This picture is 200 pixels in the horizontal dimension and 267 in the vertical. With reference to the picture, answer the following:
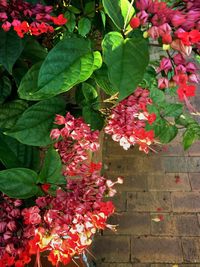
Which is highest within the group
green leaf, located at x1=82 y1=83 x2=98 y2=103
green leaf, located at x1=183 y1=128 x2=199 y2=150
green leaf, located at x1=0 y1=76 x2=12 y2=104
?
green leaf, located at x1=0 y1=76 x2=12 y2=104

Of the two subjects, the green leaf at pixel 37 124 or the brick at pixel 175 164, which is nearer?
the green leaf at pixel 37 124

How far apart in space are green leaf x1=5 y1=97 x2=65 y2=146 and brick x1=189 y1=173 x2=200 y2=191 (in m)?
1.27

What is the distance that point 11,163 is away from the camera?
797 millimetres

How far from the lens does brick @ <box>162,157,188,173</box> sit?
6.72ft

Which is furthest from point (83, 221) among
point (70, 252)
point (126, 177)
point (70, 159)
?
point (126, 177)

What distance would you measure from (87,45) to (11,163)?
0.28 metres

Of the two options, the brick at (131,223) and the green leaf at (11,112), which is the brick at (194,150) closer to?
the brick at (131,223)

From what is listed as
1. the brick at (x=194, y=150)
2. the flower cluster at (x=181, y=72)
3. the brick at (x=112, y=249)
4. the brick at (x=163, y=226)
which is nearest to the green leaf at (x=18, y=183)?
the flower cluster at (x=181, y=72)

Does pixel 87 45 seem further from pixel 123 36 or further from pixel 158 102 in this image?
pixel 158 102

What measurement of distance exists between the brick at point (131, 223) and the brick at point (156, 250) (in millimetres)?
43

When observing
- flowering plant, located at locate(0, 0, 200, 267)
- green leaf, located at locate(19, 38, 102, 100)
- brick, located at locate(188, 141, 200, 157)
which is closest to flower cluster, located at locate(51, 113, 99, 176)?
flowering plant, located at locate(0, 0, 200, 267)

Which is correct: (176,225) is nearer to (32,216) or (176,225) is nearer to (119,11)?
(32,216)

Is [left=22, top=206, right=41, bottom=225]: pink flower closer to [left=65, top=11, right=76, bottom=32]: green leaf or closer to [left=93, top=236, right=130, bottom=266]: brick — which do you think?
[left=65, top=11, right=76, bottom=32]: green leaf

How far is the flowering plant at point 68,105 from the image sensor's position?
0.56m
